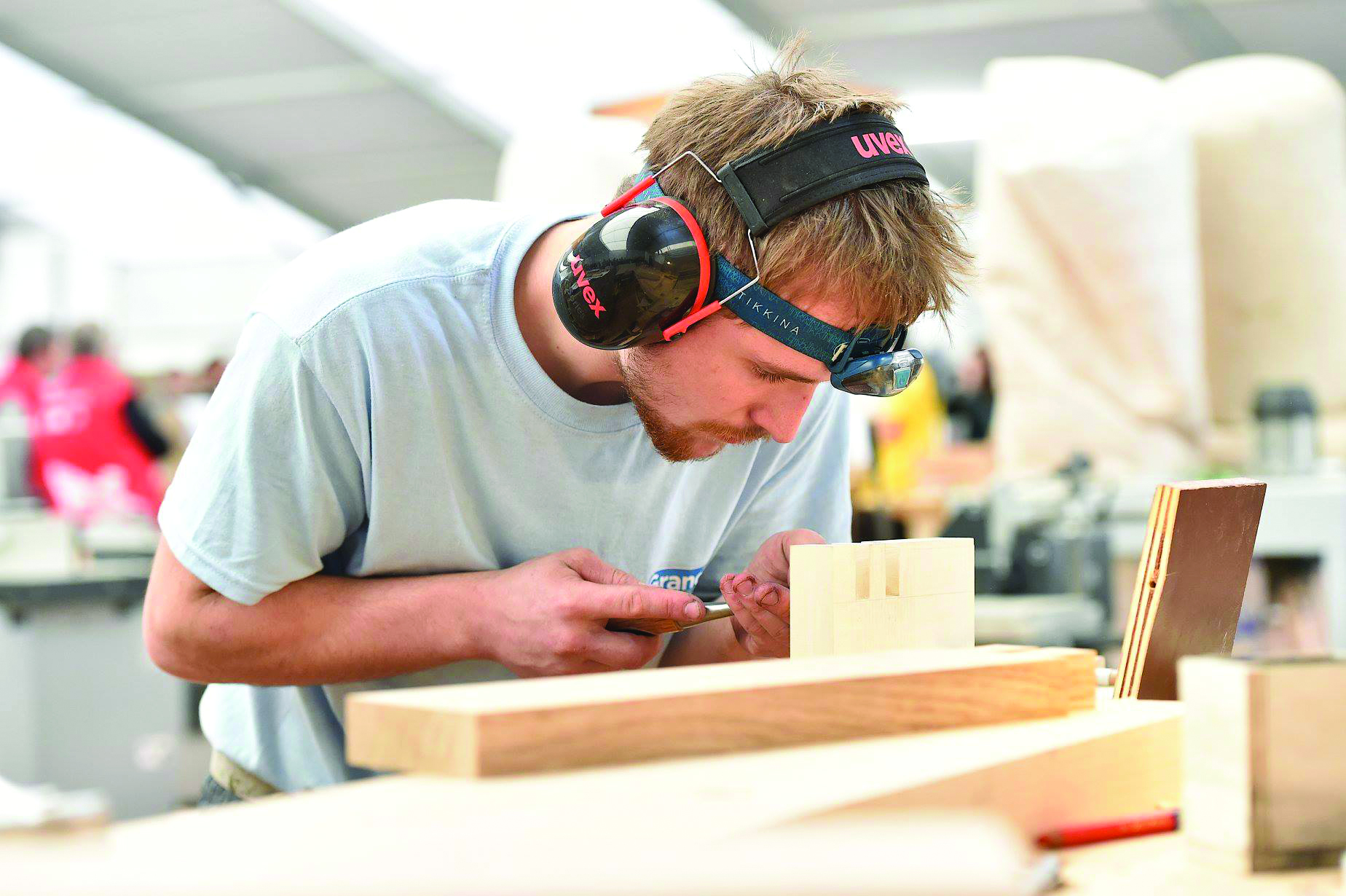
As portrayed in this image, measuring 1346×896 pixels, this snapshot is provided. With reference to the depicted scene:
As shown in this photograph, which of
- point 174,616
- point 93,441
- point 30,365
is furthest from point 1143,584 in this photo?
point 30,365

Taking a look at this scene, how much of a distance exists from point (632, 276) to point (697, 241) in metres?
0.08

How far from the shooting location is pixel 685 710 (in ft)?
Answer: 2.68

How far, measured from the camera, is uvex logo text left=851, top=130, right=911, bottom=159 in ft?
4.38

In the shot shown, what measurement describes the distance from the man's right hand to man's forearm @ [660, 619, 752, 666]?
23 centimetres

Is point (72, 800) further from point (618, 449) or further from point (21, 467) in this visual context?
point (21, 467)

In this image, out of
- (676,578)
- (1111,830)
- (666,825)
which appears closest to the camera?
(666,825)

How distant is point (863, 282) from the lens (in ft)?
4.39

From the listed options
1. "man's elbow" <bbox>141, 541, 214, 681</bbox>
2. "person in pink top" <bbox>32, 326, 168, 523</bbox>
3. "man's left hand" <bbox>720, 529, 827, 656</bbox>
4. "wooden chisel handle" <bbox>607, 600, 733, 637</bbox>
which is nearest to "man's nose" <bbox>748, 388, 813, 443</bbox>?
"man's left hand" <bbox>720, 529, 827, 656</bbox>

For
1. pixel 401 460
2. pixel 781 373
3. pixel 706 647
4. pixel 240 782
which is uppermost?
pixel 781 373

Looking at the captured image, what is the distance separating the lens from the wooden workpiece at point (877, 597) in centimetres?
111

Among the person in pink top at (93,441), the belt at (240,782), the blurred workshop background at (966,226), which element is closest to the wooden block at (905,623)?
the blurred workshop background at (966,226)

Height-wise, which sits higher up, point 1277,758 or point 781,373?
point 781,373

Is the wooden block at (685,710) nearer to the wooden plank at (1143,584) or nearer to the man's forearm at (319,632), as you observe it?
the wooden plank at (1143,584)

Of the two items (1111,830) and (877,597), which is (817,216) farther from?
(1111,830)
